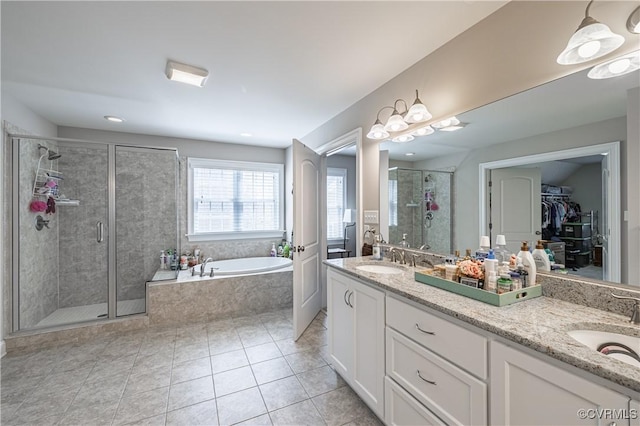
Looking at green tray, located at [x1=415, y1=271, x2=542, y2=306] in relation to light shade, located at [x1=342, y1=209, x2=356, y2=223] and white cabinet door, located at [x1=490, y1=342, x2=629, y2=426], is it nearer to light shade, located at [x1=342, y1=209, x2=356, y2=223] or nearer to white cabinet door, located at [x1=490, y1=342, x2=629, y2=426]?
white cabinet door, located at [x1=490, y1=342, x2=629, y2=426]

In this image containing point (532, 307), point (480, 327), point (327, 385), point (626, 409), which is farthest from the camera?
point (327, 385)

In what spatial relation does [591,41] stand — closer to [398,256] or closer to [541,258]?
[541,258]

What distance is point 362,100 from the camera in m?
2.56

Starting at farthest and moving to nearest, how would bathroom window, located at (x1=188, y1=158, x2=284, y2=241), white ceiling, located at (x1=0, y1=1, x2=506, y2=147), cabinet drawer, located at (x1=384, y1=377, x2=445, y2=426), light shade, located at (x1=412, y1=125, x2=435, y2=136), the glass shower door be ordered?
bathroom window, located at (x1=188, y1=158, x2=284, y2=241)
the glass shower door
light shade, located at (x1=412, y1=125, x2=435, y2=136)
white ceiling, located at (x1=0, y1=1, x2=506, y2=147)
cabinet drawer, located at (x1=384, y1=377, x2=445, y2=426)

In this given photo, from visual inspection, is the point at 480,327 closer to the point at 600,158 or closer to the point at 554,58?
the point at 600,158

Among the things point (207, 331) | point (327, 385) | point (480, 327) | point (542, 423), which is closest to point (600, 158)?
point (480, 327)

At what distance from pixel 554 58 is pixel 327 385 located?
2.38 metres

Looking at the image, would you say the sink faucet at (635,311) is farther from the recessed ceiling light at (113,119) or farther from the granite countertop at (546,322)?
the recessed ceiling light at (113,119)

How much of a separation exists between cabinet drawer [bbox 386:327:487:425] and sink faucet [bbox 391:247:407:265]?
0.76 m

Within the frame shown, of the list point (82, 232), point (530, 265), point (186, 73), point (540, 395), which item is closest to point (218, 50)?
point (186, 73)

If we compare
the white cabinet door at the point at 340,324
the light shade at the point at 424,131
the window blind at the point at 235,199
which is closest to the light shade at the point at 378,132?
the light shade at the point at 424,131

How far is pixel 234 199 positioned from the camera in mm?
4312

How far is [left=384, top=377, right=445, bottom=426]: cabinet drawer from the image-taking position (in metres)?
1.21

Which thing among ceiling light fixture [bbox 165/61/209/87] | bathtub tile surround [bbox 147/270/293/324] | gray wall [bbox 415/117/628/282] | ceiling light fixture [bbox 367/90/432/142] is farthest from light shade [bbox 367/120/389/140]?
bathtub tile surround [bbox 147/270/293/324]
